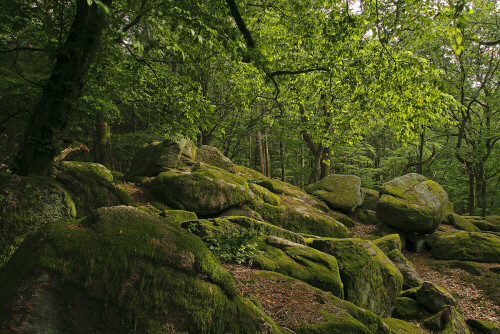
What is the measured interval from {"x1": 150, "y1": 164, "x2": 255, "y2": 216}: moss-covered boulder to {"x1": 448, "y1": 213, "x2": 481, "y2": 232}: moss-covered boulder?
12.6m

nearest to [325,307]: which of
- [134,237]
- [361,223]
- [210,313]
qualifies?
[210,313]

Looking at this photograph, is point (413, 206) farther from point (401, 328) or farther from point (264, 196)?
point (401, 328)

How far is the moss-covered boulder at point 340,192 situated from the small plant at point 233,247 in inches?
411

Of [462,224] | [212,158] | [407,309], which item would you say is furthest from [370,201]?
[407,309]

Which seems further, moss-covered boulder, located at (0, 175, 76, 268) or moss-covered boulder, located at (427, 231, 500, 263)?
moss-covered boulder, located at (427, 231, 500, 263)

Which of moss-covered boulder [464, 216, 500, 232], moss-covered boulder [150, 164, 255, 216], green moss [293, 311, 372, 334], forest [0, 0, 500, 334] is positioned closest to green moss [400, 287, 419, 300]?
forest [0, 0, 500, 334]

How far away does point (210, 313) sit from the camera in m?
2.67

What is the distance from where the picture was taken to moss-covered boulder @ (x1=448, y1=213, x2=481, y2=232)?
14.6 m

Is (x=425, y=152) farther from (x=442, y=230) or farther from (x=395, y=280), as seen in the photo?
(x=395, y=280)

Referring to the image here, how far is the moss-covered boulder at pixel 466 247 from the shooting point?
11.0m

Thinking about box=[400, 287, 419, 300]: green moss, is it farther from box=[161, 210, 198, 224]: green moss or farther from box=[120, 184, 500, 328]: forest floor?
box=[161, 210, 198, 224]: green moss

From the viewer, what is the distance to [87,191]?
5906 millimetres

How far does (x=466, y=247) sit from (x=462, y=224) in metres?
4.30

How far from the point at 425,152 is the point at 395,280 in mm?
17075
